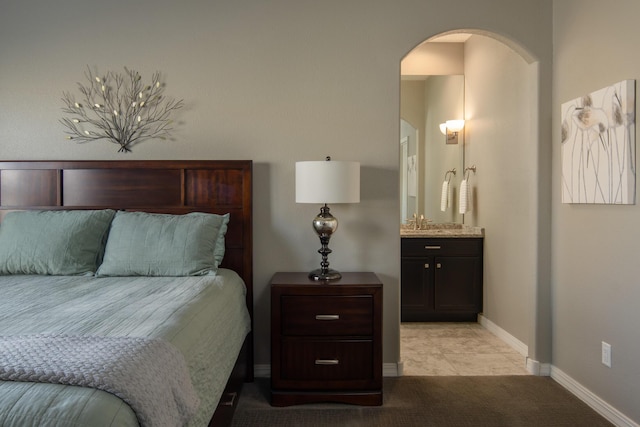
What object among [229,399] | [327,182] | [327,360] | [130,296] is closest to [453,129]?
[327,182]

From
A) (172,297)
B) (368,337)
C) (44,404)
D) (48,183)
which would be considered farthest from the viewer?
(48,183)

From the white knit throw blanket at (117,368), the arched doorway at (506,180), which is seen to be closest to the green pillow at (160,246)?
the white knit throw blanket at (117,368)

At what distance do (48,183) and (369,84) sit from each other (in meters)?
2.23

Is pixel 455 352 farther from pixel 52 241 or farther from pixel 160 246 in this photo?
pixel 52 241

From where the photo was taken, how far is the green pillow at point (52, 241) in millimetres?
2650

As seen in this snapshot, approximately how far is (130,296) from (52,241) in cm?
91

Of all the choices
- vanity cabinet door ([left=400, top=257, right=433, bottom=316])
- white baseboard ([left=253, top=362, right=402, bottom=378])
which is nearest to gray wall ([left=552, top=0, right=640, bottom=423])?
white baseboard ([left=253, top=362, right=402, bottom=378])

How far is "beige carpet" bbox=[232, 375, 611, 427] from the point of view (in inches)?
97.4

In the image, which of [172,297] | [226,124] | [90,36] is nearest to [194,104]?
[226,124]

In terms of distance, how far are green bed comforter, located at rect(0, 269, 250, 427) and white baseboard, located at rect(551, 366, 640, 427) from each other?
2.01 metres

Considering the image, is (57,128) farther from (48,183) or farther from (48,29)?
(48,29)

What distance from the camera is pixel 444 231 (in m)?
4.45

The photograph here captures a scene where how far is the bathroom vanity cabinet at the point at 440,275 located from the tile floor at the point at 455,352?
20 centimetres

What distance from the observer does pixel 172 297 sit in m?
2.11
